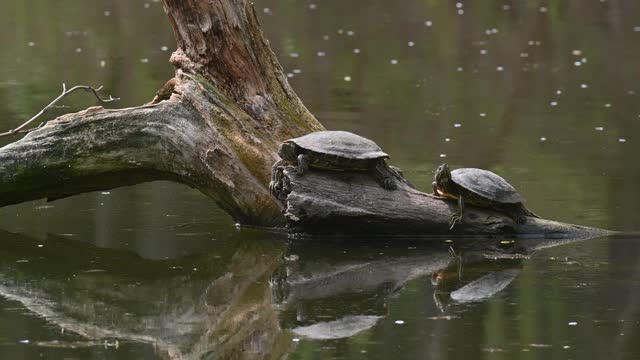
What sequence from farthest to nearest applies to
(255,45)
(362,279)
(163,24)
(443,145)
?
1. (163,24)
2. (443,145)
3. (255,45)
4. (362,279)

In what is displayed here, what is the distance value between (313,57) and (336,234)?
37.2 ft

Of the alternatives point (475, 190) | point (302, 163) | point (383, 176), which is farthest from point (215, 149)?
point (475, 190)

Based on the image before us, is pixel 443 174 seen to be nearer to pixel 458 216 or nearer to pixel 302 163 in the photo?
pixel 458 216

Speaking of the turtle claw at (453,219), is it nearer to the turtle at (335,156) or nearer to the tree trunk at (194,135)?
the turtle at (335,156)

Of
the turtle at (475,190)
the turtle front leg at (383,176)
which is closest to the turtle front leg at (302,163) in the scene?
the turtle front leg at (383,176)

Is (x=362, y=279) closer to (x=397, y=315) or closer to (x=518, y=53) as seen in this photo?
(x=397, y=315)

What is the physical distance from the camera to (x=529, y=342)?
20.5 ft

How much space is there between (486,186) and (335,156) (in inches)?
40.5

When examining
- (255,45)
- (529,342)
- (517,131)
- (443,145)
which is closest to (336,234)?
(255,45)

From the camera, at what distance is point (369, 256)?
324 inches

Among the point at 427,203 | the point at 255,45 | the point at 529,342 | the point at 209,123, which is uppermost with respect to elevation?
the point at 255,45

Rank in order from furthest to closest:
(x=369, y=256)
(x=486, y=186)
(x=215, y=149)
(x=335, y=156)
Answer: (x=215, y=149) → (x=486, y=186) → (x=335, y=156) → (x=369, y=256)

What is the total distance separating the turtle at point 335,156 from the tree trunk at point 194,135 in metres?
0.41

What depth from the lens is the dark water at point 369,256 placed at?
6.34m
